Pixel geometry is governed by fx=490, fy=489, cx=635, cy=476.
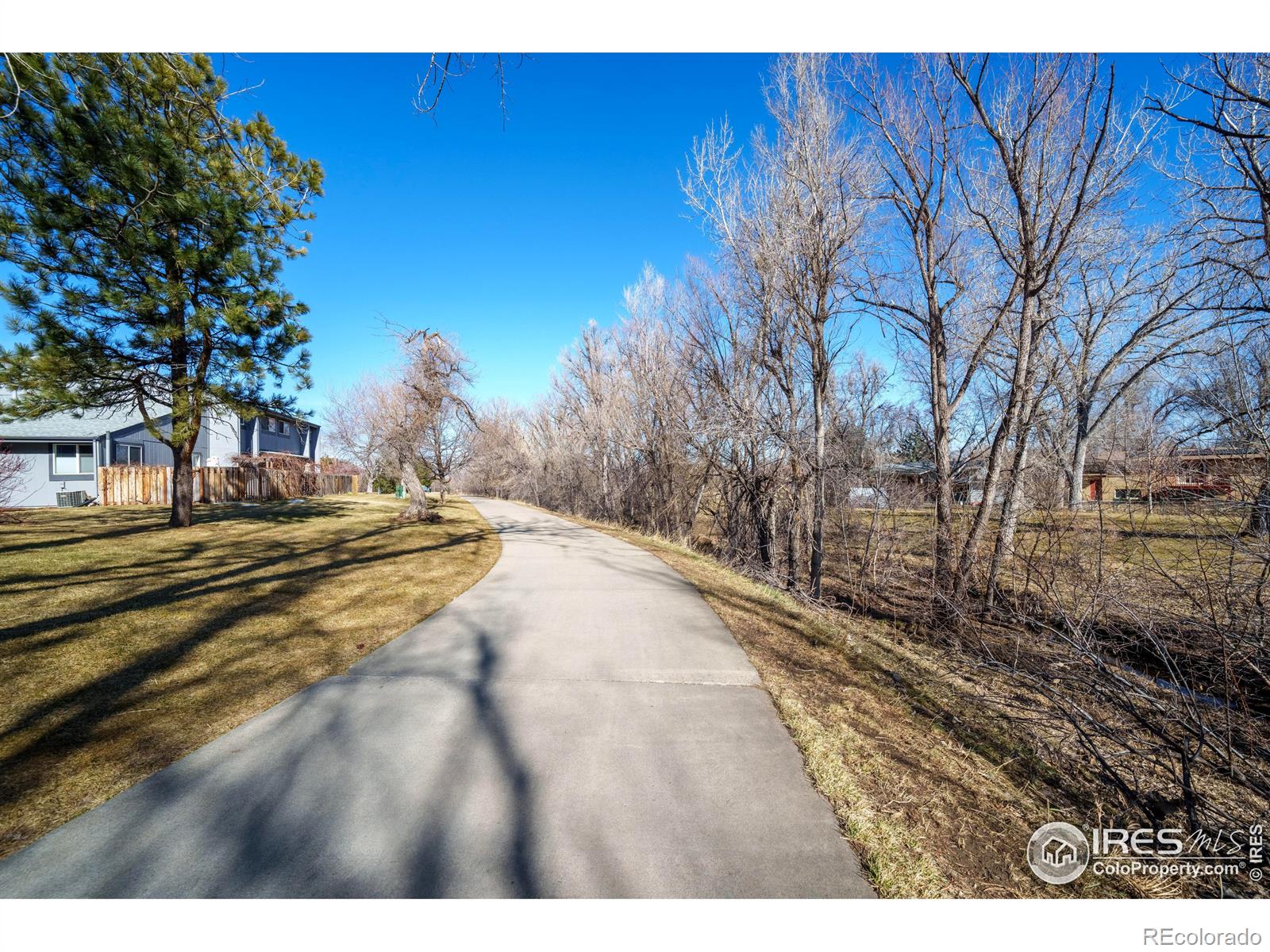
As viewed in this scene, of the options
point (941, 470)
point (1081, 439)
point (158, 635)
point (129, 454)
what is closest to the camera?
point (158, 635)

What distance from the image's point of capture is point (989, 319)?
1048cm

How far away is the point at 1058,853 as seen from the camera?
2.35 m

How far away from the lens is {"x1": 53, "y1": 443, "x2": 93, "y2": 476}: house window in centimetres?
2070

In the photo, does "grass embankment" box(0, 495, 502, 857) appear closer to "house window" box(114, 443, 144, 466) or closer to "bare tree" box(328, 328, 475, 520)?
"bare tree" box(328, 328, 475, 520)

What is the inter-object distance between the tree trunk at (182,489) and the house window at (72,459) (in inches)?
571

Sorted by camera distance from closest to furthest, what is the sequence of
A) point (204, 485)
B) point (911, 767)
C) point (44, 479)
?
point (911, 767)
point (204, 485)
point (44, 479)

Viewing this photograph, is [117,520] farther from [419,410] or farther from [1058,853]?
[1058,853]

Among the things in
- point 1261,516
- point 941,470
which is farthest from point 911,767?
point 941,470

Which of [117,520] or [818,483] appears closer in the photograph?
[818,483]

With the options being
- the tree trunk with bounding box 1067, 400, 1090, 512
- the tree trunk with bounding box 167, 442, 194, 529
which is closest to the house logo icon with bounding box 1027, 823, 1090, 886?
the tree trunk with bounding box 167, 442, 194, 529

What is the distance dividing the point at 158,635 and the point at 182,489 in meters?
10.0

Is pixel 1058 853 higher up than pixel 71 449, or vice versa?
pixel 71 449

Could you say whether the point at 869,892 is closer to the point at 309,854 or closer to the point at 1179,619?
the point at 309,854

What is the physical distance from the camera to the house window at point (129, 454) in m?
21.8
